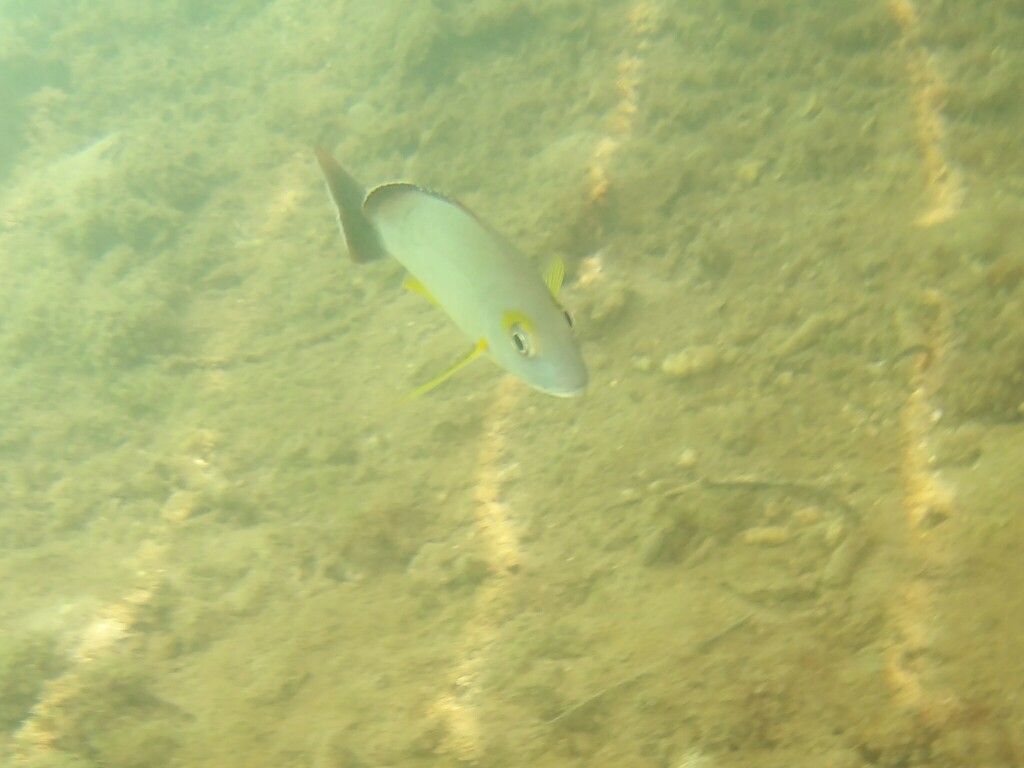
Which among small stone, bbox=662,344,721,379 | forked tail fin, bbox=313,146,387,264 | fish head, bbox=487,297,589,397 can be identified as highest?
forked tail fin, bbox=313,146,387,264

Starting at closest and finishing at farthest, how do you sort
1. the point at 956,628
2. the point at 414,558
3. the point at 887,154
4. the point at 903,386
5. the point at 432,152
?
the point at 956,628 → the point at 903,386 → the point at 414,558 → the point at 887,154 → the point at 432,152

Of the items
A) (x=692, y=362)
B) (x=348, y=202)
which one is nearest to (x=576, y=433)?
(x=692, y=362)

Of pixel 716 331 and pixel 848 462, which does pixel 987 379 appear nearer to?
pixel 848 462

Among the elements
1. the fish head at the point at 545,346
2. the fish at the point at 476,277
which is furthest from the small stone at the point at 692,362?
the fish head at the point at 545,346

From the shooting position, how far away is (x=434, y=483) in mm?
3260

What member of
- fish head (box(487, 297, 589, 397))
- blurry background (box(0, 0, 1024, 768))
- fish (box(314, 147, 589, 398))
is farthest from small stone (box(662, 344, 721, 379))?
fish head (box(487, 297, 589, 397))

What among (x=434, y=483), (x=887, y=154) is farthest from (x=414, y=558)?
(x=887, y=154)

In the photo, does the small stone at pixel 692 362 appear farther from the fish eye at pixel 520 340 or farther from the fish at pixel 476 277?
the fish eye at pixel 520 340

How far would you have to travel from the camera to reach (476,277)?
1.66 metres

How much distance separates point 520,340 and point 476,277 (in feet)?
0.66

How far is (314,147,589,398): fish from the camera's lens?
5.17 feet

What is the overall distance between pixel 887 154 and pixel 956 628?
2.70m

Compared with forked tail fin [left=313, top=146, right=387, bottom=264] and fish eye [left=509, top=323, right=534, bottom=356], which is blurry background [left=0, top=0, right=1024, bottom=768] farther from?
forked tail fin [left=313, top=146, right=387, bottom=264]

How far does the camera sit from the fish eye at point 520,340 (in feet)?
5.15
